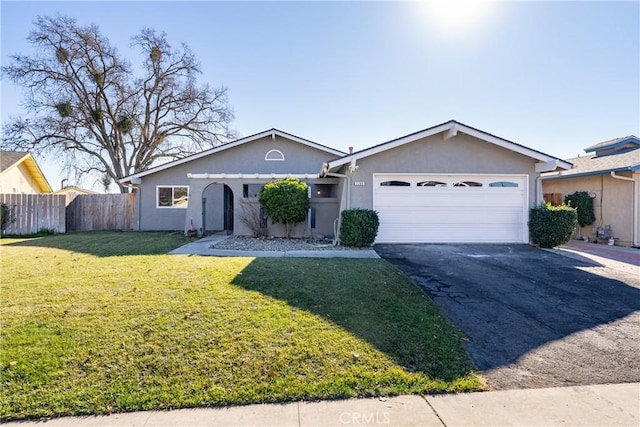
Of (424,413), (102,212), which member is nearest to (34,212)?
(102,212)

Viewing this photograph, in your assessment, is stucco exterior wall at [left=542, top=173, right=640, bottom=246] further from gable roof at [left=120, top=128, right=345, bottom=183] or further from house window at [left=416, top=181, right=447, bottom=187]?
gable roof at [left=120, top=128, right=345, bottom=183]

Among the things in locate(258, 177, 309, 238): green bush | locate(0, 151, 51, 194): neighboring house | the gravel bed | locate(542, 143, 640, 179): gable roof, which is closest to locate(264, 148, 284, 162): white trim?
locate(258, 177, 309, 238): green bush

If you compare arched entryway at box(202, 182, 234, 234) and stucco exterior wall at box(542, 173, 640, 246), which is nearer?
stucco exterior wall at box(542, 173, 640, 246)

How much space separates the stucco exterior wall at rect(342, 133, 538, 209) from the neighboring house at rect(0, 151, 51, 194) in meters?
20.3

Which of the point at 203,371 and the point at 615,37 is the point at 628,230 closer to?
the point at 615,37

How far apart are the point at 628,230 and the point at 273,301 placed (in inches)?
577

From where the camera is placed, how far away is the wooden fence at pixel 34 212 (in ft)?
48.8

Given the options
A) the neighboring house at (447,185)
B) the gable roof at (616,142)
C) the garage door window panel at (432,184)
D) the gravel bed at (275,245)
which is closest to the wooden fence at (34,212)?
the gravel bed at (275,245)

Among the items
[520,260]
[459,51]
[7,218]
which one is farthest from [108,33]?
[520,260]

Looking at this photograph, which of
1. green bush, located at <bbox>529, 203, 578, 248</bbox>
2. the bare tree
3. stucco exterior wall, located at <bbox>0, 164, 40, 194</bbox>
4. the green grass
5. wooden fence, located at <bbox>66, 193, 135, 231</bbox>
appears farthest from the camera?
the bare tree

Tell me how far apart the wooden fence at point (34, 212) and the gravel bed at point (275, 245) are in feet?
32.3

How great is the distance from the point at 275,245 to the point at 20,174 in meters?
20.5

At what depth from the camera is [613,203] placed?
12961mm

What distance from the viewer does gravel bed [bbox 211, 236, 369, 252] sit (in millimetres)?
9930
